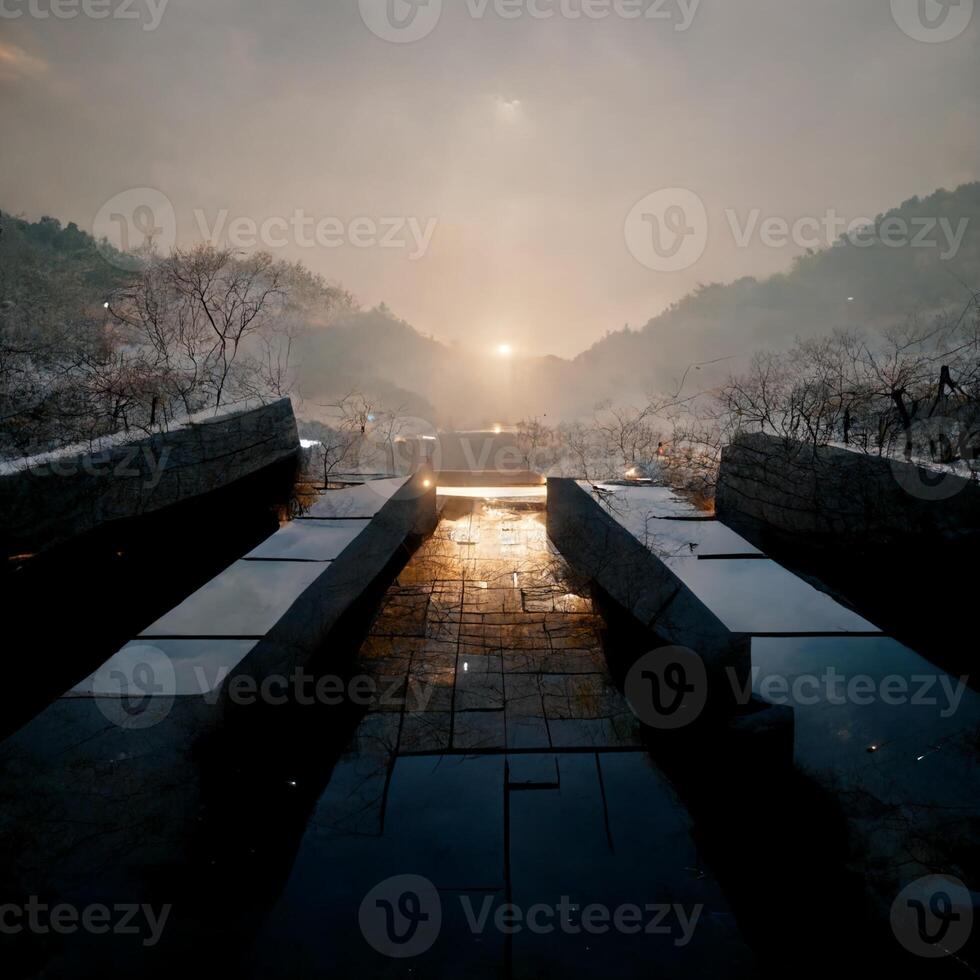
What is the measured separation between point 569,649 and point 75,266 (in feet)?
80.6

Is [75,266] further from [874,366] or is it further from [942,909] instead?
[942,909]

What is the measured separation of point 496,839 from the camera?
7.62 feet

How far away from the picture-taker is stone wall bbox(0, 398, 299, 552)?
4.32 meters

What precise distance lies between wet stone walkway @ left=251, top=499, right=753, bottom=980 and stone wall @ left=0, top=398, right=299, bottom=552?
271 cm

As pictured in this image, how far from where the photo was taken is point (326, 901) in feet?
6.67

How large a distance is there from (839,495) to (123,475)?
19.6 feet

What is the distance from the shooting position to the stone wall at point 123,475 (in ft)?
14.2

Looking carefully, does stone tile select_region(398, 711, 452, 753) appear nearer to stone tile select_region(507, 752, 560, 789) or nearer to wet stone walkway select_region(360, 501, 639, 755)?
wet stone walkway select_region(360, 501, 639, 755)

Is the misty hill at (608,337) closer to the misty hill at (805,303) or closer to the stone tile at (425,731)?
the misty hill at (805,303)

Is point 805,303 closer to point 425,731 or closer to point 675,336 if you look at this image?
point 675,336

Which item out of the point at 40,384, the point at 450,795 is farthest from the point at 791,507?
the point at 40,384

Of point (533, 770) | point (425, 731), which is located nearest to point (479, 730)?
point (425, 731)

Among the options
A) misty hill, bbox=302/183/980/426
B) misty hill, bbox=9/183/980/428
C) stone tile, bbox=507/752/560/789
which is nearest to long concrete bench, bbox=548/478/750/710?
stone tile, bbox=507/752/560/789

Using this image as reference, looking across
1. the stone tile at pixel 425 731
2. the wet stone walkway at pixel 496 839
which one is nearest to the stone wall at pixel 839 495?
the wet stone walkway at pixel 496 839
